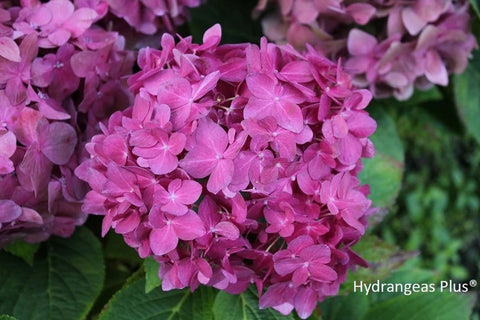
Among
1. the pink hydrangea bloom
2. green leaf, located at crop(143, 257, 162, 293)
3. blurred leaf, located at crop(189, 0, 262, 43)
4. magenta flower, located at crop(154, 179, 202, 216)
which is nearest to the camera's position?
magenta flower, located at crop(154, 179, 202, 216)

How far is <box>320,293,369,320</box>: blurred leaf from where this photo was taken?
3.19 ft

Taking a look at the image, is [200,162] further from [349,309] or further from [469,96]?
[469,96]

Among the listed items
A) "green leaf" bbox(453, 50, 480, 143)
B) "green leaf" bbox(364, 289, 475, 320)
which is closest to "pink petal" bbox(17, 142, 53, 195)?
"green leaf" bbox(364, 289, 475, 320)

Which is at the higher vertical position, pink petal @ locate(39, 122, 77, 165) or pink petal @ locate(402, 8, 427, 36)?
pink petal @ locate(402, 8, 427, 36)

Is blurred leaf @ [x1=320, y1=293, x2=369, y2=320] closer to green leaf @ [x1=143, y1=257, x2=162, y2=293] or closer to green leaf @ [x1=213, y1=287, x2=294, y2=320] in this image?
green leaf @ [x1=213, y1=287, x2=294, y2=320]

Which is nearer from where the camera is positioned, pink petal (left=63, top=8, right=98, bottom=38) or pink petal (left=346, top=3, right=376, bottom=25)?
pink petal (left=63, top=8, right=98, bottom=38)

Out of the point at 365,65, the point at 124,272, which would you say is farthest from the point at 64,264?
the point at 365,65

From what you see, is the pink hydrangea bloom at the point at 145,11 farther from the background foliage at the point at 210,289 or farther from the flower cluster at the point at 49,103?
the background foliage at the point at 210,289

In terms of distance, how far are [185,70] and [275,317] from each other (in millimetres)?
308

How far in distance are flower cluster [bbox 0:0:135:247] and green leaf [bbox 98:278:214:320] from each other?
0.10 metres

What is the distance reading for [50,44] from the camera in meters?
0.75

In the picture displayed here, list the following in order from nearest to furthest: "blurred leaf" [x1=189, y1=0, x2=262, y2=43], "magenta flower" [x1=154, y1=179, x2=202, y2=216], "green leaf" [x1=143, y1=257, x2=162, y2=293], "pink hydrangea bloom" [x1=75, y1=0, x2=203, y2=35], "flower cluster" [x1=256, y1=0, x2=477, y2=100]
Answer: "magenta flower" [x1=154, y1=179, x2=202, y2=216] → "green leaf" [x1=143, y1=257, x2=162, y2=293] → "pink hydrangea bloom" [x1=75, y1=0, x2=203, y2=35] → "flower cluster" [x1=256, y1=0, x2=477, y2=100] → "blurred leaf" [x1=189, y1=0, x2=262, y2=43]

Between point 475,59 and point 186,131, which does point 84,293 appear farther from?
point 475,59

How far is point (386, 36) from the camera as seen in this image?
978 millimetres
